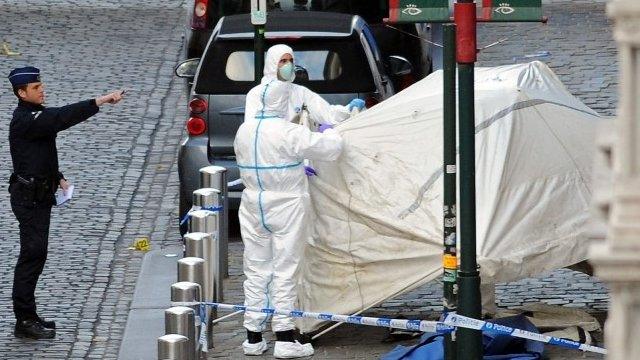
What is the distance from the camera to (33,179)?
1157 cm

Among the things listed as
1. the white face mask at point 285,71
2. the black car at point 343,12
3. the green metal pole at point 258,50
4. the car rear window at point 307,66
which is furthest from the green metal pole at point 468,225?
the black car at point 343,12

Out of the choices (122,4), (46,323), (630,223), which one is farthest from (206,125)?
(122,4)

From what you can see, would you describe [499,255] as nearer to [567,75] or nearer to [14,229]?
[14,229]

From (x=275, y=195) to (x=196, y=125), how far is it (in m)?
3.35

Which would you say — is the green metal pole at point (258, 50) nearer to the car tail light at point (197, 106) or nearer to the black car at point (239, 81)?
the black car at point (239, 81)

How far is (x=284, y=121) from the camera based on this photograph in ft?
35.9

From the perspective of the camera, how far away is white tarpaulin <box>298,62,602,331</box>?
35.5 ft

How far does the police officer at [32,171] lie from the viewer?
11516mm

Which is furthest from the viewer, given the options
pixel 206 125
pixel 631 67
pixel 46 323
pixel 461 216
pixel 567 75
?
pixel 567 75

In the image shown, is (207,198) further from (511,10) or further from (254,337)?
(511,10)

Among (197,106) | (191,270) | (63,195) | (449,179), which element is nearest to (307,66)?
(197,106)

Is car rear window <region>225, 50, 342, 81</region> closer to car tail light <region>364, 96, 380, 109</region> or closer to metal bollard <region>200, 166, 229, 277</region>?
car tail light <region>364, 96, 380, 109</region>

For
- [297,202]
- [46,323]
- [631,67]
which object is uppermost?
[631,67]

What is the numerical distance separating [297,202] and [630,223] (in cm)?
615
